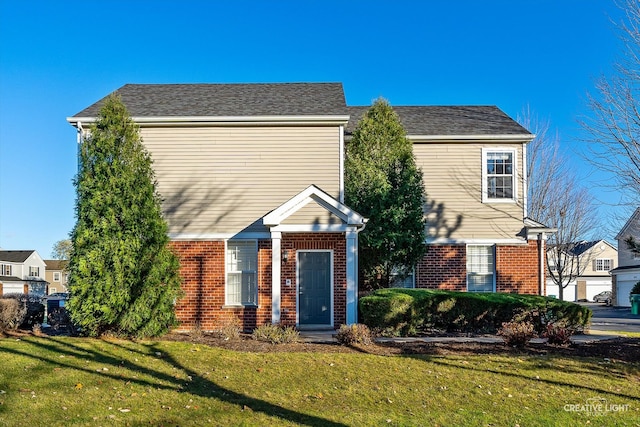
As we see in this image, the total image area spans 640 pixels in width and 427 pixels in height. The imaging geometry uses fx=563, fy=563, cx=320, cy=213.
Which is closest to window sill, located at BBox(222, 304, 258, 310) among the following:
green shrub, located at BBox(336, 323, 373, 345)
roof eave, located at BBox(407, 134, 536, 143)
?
green shrub, located at BBox(336, 323, 373, 345)

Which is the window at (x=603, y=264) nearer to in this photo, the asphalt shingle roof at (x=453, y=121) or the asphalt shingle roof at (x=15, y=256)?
the asphalt shingle roof at (x=453, y=121)

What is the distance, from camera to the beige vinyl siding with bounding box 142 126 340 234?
618 inches

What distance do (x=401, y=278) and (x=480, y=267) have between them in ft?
9.09

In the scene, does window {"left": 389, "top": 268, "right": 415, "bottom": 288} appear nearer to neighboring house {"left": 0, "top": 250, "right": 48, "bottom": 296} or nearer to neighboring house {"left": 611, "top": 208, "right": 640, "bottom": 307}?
neighboring house {"left": 611, "top": 208, "right": 640, "bottom": 307}

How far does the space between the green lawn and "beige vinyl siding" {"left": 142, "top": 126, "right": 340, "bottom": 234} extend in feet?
16.6

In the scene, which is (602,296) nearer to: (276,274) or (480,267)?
(480,267)

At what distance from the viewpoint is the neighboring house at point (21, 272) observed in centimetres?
5750

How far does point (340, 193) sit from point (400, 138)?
2.90 m

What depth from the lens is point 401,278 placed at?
17.0 m

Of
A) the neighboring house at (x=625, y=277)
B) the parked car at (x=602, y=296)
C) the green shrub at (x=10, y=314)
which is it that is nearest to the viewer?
the green shrub at (x=10, y=314)

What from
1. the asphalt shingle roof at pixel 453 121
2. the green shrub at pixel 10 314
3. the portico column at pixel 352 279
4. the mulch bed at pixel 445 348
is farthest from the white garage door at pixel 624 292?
the green shrub at pixel 10 314

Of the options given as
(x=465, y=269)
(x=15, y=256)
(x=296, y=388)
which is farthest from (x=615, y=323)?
(x=15, y=256)

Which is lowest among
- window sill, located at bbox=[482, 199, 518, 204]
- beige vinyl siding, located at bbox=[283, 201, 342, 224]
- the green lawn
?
the green lawn

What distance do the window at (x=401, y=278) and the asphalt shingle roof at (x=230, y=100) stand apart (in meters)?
5.09
